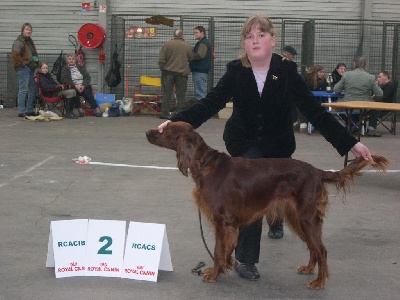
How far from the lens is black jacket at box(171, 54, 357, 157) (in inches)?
181

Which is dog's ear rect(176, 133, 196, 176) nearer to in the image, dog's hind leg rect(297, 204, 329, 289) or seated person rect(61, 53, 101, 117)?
dog's hind leg rect(297, 204, 329, 289)

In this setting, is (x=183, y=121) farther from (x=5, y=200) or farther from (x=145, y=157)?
(x=145, y=157)

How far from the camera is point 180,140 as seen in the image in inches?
167

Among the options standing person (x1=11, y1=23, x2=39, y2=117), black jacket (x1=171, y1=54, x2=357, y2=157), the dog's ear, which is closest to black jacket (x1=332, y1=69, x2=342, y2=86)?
standing person (x1=11, y1=23, x2=39, y2=117)

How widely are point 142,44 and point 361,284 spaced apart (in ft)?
44.3

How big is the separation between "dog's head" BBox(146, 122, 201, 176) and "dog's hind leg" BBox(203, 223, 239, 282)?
0.43 metres

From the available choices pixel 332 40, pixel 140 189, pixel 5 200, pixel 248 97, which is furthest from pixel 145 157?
pixel 332 40

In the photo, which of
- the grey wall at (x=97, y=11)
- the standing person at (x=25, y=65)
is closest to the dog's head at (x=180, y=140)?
the standing person at (x=25, y=65)

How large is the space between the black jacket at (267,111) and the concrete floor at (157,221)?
88 centimetres

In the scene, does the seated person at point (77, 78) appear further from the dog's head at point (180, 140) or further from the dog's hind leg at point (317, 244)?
the dog's hind leg at point (317, 244)

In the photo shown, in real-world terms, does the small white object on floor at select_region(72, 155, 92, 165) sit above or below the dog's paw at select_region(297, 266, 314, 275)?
below

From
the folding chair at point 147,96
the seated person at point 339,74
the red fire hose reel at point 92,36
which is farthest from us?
the red fire hose reel at point 92,36

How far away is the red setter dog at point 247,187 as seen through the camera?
4.29 m

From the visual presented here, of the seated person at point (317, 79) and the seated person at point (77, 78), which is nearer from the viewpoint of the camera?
the seated person at point (317, 79)
